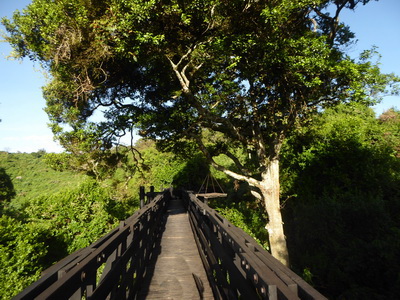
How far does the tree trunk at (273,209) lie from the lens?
10.2m

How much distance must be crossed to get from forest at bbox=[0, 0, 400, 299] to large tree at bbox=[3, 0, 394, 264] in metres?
0.06

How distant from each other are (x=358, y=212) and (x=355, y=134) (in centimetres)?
514

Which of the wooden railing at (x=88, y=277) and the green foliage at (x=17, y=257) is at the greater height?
the wooden railing at (x=88, y=277)

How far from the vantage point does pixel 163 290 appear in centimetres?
427

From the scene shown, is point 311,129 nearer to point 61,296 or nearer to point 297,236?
point 297,236

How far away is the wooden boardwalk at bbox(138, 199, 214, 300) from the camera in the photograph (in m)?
4.11

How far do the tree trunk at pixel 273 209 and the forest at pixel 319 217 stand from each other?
57.8 inches

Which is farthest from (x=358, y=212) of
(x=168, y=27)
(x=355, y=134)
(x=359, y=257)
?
(x=168, y=27)

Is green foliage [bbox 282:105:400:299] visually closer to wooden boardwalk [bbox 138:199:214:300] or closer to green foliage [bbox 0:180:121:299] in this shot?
wooden boardwalk [bbox 138:199:214:300]

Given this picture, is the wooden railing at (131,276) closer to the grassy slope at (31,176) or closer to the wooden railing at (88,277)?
the wooden railing at (88,277)

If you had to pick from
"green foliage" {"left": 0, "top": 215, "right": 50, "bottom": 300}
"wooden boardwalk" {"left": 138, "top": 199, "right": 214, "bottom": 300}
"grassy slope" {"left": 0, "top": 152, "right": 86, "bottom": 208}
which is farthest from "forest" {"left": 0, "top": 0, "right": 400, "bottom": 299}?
"grassy slope" {"left": 0, "top": 152, "right": 86, "bottom": 208}

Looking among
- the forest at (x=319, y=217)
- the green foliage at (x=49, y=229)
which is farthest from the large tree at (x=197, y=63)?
the green foliage at (x=49, y=229)

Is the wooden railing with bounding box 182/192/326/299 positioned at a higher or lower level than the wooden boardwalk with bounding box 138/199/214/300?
higher

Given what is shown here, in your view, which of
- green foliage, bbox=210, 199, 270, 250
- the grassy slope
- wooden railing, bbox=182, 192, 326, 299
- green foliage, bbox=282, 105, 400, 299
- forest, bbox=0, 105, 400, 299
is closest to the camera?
wooden railing, bbox=182, 192, 326, 299
